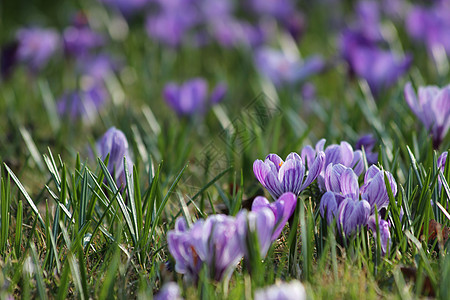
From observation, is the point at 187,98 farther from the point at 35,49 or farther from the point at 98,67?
the point at 35,49

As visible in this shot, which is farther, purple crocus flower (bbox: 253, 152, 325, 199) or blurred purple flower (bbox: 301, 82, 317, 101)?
blurred purple flower (bbox: 301, 82, 317, 101)

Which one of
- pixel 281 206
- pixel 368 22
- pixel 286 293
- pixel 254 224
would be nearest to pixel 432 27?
pixel 368 22

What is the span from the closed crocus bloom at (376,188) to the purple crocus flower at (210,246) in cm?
33

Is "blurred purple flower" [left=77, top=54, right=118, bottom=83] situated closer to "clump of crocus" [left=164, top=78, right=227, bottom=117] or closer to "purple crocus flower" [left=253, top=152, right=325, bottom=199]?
"clump of crocus" [left=164, top=78, right=227, bottom=117]

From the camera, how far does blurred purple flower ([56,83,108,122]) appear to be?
2.53 m

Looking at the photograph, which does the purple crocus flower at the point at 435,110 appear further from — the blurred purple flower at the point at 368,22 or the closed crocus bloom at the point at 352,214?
the blurred purple flower at the point at 368,22

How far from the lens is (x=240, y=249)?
1034mm

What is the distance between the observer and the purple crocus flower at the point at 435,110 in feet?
5.43

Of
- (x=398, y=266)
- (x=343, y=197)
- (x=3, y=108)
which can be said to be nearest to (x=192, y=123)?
(x=3, y=108)

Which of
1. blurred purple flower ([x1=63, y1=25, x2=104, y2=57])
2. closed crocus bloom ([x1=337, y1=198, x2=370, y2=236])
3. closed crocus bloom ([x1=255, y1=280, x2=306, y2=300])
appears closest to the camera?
closed crocus bloom ([x1=255, y1=280, x2=306, y2=300])

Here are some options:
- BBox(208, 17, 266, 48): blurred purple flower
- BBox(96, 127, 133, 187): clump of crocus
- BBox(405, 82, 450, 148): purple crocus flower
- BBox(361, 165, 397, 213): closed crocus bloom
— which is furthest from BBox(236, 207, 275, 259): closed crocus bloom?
BBox(208, 17, 266, 48): blurred purple flower

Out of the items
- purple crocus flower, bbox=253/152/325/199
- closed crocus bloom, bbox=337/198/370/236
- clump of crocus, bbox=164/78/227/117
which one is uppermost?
clump of crocus, bbox=164/78/227/117

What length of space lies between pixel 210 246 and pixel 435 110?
3.11ft

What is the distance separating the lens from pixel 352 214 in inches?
45.6
